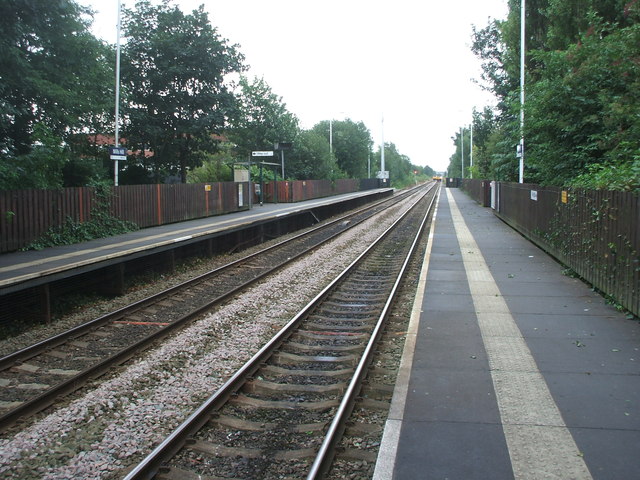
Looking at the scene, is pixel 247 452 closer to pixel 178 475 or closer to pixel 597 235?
pixel 178 475

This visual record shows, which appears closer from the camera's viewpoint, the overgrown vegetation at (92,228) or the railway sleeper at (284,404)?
the railway sleeper at (284,404)

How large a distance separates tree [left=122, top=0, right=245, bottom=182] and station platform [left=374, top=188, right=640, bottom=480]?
27198mm

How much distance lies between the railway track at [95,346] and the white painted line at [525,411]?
13.8ft

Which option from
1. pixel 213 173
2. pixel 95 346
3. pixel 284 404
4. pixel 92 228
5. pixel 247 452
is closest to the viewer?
pixel 247 452

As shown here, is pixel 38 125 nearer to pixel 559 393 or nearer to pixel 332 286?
pixel 332 286

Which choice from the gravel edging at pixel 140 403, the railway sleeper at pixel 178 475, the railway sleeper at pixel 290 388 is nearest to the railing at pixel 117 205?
the gravel edging at pixel 140 403

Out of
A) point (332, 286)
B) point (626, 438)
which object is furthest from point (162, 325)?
point (626, 438)

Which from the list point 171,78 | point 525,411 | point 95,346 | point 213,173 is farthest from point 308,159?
point 525,411

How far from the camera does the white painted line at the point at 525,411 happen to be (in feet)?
13.0

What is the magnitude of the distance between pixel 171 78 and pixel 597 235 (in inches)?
1161

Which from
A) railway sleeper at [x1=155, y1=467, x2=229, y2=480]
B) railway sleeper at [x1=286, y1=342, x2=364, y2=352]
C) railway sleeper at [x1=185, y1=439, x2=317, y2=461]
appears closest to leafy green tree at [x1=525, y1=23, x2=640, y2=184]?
railway sleeper at [x1=286, y1=342, x2=364, y2=352]

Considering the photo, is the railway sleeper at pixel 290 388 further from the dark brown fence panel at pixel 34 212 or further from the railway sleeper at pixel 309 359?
the dark brown fence panel at pixel 34 212

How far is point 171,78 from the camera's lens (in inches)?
1352

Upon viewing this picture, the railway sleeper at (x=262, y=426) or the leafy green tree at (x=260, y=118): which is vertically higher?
the leafy green tree at (x=260, y=118)
